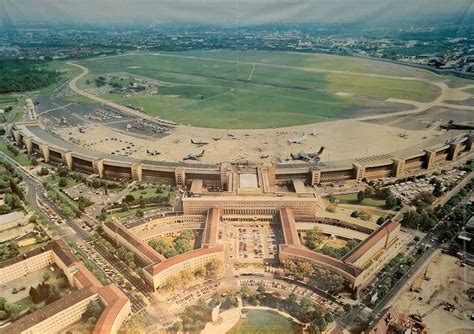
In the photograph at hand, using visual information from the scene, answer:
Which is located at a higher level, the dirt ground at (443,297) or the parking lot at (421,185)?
the parking lot at (421,185)

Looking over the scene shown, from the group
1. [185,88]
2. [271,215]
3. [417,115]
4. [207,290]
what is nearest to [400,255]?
[271,215]

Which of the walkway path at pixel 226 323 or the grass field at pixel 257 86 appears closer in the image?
the walkway path at pixel 226 323

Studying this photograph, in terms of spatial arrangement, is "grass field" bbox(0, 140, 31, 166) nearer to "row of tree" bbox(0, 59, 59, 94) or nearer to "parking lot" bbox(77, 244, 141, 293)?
"parking lot" bbox(77, 244, 141, 293)

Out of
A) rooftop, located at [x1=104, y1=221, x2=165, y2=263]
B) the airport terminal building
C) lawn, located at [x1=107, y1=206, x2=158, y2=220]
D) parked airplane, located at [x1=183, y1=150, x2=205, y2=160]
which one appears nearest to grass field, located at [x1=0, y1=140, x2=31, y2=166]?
the airport terminal building

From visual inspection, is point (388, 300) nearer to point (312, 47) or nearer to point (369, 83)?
point (369, 83)

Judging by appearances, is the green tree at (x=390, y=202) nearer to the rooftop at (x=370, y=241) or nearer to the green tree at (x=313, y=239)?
the rooftop at (x=370, y=241)

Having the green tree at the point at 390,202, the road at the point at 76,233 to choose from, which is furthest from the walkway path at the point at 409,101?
the green tree at the point at 390,202

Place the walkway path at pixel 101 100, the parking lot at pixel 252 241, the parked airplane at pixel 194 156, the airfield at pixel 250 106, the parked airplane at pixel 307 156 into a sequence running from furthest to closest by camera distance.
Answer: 1. the walkway path at pixel 101 100
2. the airfield at pixel 250 106
3. the parked airplane at pixel 194 156
4. the parked airplane at pixel 307 156
5. the parking lot at pixel 252 241
